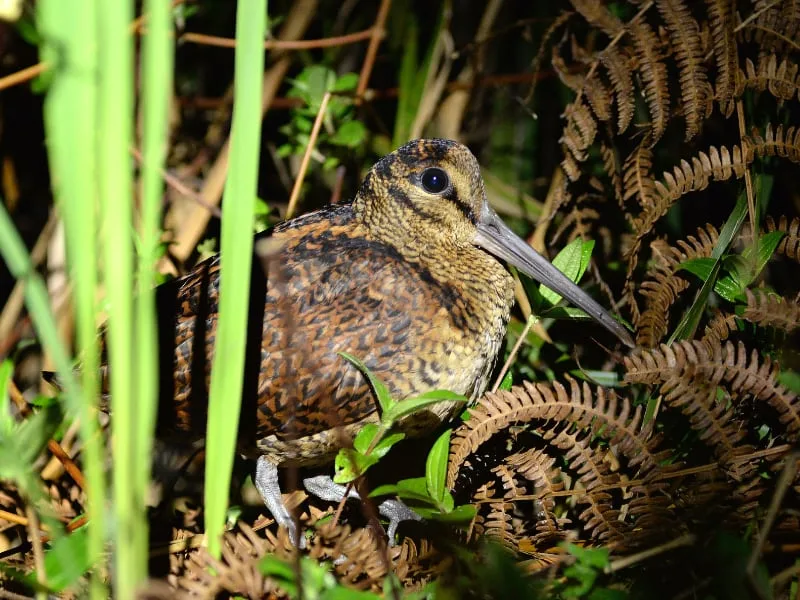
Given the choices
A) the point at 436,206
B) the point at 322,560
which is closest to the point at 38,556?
the point at 322,560

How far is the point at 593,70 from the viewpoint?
243cm

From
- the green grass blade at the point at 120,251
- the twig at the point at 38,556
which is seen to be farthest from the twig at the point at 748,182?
the twig at the point at 38,556

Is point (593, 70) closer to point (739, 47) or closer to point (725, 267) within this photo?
point (739, 47)

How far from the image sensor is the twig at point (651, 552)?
5.52 ft

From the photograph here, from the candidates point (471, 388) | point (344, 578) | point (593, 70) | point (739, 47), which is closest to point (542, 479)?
point (471, 388)

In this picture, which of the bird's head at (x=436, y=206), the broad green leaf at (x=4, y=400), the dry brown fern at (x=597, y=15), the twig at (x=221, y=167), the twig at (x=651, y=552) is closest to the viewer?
the twig at (x=651, y=552)

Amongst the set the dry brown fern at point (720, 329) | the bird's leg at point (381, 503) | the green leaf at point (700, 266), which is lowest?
the bird's leg at point (381, 503)

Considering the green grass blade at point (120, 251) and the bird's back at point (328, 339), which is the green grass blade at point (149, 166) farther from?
the bird's back at point (328, 339)

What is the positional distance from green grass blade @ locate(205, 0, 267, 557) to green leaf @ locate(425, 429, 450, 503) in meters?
0.55

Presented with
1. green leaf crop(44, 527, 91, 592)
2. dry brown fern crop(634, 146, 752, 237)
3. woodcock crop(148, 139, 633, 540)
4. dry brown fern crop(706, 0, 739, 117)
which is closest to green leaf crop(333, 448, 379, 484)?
woodcock crop(148, 139, 633, 540)

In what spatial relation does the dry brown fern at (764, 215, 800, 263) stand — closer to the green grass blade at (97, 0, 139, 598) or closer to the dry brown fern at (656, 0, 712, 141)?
the dry brown fern at (656, 0, 712, 141)

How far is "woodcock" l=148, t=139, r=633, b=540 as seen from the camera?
7.11 feet

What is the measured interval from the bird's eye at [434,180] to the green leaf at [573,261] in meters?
0.39

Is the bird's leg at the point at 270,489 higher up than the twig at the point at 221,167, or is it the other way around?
the twig at the point at 221,167
